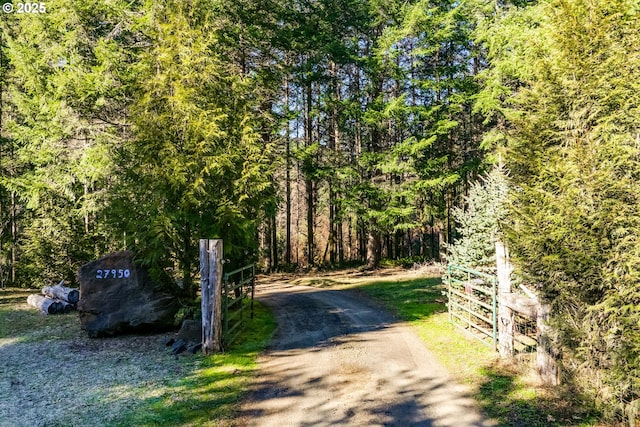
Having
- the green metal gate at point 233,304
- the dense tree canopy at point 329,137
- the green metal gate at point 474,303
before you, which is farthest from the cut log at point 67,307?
the green metal gate at point 474,303

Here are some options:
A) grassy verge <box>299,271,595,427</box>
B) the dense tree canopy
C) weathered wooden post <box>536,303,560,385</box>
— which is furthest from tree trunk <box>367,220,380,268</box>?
weathered wooden post <box>536,303,560,385</box>

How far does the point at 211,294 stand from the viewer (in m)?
8.50

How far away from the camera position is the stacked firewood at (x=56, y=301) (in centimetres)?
1327

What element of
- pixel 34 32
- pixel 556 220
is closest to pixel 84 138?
pixel 34 32

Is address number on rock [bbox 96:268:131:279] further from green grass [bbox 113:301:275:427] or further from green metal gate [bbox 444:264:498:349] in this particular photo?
green metal gate [bbox 444:264:498:349]

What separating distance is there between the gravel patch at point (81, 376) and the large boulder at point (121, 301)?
312 mm

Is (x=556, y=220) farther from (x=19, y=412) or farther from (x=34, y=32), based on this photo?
(x=34, y=32)

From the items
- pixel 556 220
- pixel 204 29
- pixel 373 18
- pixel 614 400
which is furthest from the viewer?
pixel 373 18

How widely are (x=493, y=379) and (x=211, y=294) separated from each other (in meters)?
5.60

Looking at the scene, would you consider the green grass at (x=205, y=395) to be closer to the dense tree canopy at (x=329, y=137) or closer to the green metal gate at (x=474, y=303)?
the dense tree canopy at (x=329, y=137)

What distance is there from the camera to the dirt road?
5.66m


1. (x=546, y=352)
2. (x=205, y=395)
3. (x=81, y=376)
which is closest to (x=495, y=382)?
(x=546, y=352)

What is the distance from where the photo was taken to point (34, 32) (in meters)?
15.5

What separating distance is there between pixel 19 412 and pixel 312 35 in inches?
778
